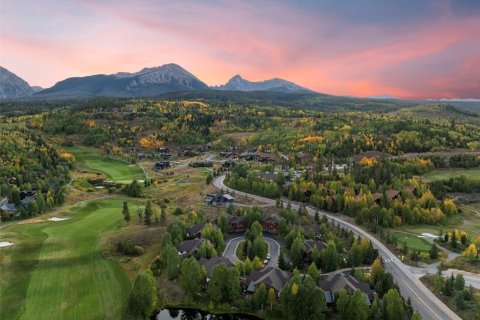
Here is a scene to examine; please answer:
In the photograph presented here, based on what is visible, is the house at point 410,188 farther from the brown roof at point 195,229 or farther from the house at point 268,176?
the brown roof at point 195,229

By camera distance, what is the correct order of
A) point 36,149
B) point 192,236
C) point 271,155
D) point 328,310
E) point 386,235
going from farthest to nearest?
point 271,155, point 36,149, point 386,235, point 192,236, point 328,310

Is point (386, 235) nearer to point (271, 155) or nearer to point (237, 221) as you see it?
point (237, 221)

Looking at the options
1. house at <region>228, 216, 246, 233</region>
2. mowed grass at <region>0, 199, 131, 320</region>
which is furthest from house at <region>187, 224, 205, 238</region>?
mowed grass at <region>0, 199, 131, 320</region>

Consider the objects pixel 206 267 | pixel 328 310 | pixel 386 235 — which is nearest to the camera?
pixel 328 310

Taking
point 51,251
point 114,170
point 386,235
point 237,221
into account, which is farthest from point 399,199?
point 114,170

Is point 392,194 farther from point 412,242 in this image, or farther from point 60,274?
point 60,274

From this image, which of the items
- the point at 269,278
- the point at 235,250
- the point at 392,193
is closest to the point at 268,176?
the point at 392,193

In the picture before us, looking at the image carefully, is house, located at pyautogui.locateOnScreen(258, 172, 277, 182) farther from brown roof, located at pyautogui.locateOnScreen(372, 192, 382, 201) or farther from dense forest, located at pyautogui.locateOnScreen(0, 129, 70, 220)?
dense forest, located at pyautogui.locateOnScreen(0, 129, 70, 220)
